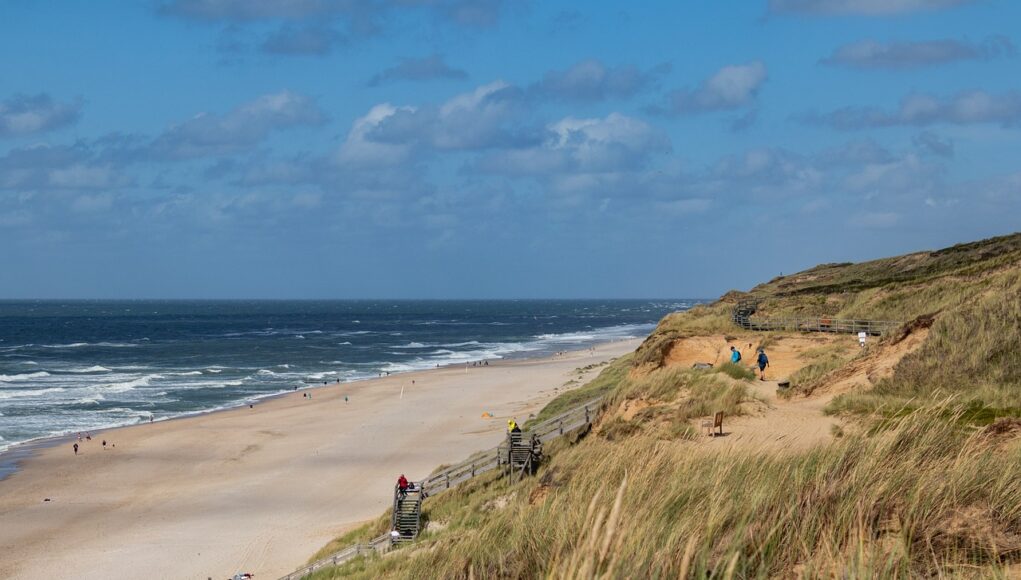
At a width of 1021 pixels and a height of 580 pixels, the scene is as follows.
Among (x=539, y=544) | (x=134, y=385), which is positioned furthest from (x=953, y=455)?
(x=134, y=385)

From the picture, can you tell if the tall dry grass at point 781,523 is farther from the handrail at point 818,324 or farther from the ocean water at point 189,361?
the ocean water at point 189,361

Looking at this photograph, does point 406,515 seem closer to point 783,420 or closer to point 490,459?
point 490,459

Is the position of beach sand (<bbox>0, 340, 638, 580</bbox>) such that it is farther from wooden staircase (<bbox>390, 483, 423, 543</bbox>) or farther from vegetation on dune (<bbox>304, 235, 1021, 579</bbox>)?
vegetation on dune (<bbox>304, 235, 1021, 579</bbox>)

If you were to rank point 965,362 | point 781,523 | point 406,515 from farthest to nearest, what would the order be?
point 406,515
point 965,362
point 781,523

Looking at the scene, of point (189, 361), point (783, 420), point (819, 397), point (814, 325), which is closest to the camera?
point (783, 420)

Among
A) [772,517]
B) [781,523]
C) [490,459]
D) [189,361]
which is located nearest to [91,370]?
[189,361]

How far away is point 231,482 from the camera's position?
3397cm

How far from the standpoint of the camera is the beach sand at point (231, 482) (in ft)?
79.8

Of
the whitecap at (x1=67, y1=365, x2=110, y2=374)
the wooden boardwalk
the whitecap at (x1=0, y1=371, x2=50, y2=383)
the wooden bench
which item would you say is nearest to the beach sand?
the wooden bench

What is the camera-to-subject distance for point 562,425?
24.2 meters

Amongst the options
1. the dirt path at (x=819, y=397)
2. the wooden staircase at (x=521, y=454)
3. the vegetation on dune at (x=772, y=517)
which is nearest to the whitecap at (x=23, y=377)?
the wooden staircase at (x=521, y=454)

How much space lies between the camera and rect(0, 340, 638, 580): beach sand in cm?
2433

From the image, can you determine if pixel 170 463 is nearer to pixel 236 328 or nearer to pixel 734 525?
pixel 734 525

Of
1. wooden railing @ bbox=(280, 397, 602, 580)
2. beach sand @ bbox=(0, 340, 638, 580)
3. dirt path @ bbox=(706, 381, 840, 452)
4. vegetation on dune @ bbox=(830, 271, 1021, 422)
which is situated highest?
vegetation on dune @ bbox=(830, 271, 1021, 422)
